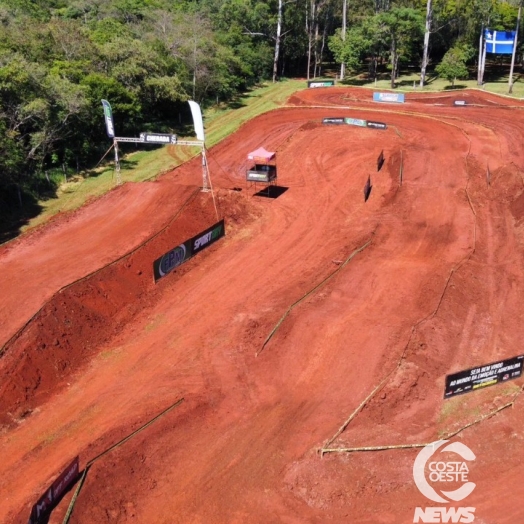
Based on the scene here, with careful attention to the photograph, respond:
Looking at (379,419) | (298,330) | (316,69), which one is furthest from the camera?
(316,69)

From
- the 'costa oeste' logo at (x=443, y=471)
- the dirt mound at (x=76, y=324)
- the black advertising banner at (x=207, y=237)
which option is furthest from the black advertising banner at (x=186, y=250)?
the 'costa oeste' logo at (x=443, y=471)

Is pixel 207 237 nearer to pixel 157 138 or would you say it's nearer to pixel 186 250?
pixel 186 250

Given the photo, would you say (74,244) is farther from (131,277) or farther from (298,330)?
(298,330)

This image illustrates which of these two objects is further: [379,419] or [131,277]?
[131,277]

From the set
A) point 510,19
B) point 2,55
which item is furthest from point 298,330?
point 510,19

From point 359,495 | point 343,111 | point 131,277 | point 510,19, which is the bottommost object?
point 359,495

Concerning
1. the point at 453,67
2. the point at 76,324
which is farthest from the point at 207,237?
the point at 453,67

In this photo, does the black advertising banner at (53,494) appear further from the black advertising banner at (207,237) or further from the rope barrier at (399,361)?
the black advertising banner at (207,237)
